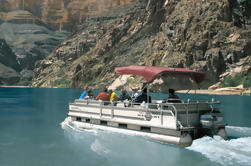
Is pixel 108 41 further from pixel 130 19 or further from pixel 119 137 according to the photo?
pixel 119 137

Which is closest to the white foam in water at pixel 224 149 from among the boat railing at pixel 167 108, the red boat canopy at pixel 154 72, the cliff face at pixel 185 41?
the boat railing at pixel 167 108

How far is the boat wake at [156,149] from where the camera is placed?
42.7 feet

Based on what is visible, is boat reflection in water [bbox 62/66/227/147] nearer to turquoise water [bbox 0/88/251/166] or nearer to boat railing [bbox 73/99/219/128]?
boat railing [bbox 73/99/219/128]

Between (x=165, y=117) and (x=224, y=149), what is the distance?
122 inches

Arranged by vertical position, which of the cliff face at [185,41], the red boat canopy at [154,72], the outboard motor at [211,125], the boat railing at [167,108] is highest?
the cliff face at [185,41]

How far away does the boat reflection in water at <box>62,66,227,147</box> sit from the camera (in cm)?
1463

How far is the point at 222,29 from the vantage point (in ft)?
300

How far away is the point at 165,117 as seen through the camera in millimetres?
14852

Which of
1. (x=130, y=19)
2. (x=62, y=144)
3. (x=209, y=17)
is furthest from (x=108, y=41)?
(x=62, y=144)

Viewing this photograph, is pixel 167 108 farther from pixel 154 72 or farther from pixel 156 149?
pixel 156 149

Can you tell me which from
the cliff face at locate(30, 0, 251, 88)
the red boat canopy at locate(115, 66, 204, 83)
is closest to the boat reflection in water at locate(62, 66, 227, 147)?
the red boat canopy at locate(115, 66, 204, 83)

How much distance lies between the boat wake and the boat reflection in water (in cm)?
37

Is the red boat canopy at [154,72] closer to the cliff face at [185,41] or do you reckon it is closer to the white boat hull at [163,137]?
the white boat hull at [163,137]

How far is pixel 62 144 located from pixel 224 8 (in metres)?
87.6
